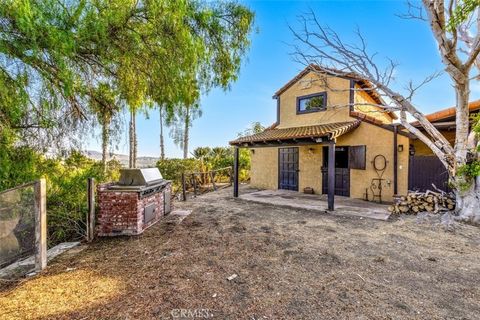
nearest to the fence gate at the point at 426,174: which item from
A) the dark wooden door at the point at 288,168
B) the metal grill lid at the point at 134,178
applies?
the dark wooden door at the point at 288,168

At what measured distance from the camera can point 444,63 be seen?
606cm

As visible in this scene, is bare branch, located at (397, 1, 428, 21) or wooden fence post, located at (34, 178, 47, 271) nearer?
wooden fence post, located at (34, 178, 47, 271)

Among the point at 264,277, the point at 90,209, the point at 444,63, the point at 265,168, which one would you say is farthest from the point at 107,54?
the point at 265,168

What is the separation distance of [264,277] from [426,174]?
7255 mm

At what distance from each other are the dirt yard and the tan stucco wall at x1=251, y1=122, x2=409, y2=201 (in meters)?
2.89

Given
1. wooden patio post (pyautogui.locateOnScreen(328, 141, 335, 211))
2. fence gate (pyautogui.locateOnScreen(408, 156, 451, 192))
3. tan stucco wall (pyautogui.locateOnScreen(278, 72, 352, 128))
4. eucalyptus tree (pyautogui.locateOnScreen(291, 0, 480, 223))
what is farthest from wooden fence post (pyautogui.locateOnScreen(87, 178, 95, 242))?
fence gate (pyautogui.locateOnScreen(408, 156, 451, 192))

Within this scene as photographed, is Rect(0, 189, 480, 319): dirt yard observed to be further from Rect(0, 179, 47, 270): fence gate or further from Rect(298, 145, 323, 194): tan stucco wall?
Rect(298, 145, 323, 194): tan stucco wall

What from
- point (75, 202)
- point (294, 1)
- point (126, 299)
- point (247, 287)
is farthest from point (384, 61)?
point (75, 202)

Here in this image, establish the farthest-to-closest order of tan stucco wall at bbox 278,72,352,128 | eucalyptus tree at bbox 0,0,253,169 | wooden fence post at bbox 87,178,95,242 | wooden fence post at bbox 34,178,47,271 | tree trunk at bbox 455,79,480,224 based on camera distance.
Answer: tan stucco wall at bbox 278,72,352,128
tree trunk at bbox 455,79,480,224
wooden fence post at bbox 87,178,95,242
wooden fence post at bbox 34,178,47,271
eucalyptus tree at bbox 0,0,253,169

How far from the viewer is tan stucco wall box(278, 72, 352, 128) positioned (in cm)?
965

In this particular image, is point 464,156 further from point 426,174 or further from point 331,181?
point 331,181

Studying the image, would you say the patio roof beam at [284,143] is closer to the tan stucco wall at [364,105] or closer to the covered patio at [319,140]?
the covered patio at [319,140]

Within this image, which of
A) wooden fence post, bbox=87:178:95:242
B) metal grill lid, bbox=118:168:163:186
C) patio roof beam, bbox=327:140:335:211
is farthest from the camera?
patio roof beam, bbox=327:140:335:211

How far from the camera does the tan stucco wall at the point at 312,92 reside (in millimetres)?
9648
